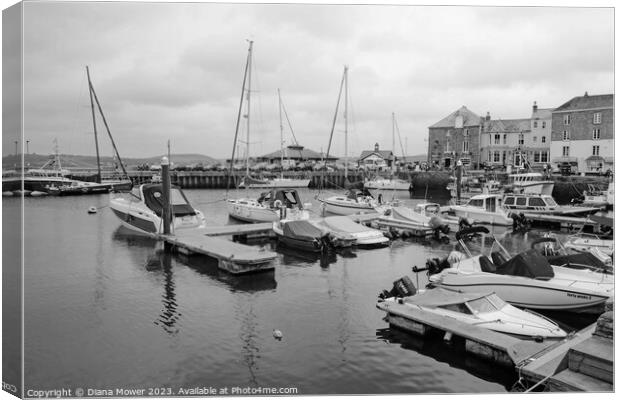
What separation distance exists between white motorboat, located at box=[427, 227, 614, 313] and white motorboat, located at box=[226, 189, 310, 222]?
14852mm

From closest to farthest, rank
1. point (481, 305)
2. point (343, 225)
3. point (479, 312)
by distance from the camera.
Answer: point (479, 312)
point (481, 305)
point (343, 225)

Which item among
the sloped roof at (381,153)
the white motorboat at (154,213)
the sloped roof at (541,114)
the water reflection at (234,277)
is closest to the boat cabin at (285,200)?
the white motorboat at (154,213)

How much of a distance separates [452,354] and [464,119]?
209 feet

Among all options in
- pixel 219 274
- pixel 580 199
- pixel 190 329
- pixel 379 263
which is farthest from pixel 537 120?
pixel 190 329

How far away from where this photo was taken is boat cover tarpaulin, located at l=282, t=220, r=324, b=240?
2330 cm

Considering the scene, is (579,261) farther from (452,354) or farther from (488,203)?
(488,203)

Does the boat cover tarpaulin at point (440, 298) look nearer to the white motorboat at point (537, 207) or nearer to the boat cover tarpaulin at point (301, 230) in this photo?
the boat cover tarpaulin at point (301, 230)

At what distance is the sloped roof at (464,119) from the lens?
7026 cm

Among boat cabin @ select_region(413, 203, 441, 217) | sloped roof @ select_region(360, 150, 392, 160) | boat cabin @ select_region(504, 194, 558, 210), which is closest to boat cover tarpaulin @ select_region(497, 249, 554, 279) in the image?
boat cabin @ select_region(413, 203, 441, 217)

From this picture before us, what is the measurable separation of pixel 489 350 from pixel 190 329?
6826 millimetres

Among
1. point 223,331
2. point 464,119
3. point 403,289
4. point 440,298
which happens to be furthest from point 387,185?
point 223,331

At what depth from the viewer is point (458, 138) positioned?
233 feet

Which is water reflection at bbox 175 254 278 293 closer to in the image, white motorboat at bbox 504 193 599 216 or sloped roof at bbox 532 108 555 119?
white motorboat at bbox 504 193 599 216

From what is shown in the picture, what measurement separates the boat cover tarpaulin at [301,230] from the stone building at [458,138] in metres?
49.8
